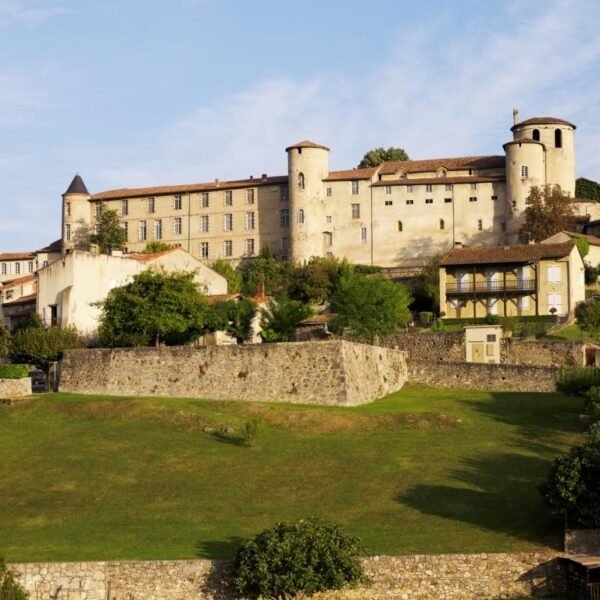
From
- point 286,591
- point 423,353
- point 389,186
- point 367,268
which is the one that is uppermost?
point 389,186

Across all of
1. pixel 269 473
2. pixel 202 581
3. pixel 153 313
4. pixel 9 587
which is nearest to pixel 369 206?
pixel 153 313

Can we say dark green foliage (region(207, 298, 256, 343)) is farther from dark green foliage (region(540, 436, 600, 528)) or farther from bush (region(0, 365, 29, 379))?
dark green foliage (region(540, 436, 600, 528))

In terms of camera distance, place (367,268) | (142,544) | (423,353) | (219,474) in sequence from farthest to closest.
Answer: (367,268), (423,353), (219,474), (142,544)

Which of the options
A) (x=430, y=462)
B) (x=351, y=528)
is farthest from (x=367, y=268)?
(x=351, y=528)

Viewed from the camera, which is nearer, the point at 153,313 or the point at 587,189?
the point at 153,313

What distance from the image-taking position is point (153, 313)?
67438 mm

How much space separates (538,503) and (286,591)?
10.4 metres

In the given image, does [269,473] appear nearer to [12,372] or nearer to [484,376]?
[12,372]

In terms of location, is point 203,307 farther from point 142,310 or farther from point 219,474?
point 219,474

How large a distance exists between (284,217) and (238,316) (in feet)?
142

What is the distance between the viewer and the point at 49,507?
45469mm

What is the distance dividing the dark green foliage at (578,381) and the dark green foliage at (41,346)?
25473 mm

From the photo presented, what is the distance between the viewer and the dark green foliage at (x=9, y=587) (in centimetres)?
3675

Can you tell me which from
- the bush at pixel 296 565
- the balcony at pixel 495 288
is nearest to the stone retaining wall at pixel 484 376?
the balcony at pixel 495 288
